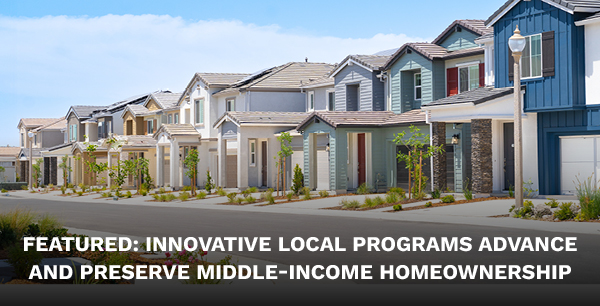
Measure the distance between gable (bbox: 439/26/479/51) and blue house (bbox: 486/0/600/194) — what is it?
497 centimetres

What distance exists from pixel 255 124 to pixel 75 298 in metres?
29.9

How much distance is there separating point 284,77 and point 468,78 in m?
15.9

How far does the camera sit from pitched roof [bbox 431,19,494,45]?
29.8 m

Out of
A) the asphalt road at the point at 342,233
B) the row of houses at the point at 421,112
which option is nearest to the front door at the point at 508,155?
the row of houses at the point at 421,112

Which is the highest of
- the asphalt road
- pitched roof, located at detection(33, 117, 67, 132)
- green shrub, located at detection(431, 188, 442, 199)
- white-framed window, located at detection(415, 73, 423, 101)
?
pitched roof, located at detection(33, 117, 67, 132)

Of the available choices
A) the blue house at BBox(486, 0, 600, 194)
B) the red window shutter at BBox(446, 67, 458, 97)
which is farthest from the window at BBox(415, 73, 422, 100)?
the blue house at BBox(486, 0, 600, 194)

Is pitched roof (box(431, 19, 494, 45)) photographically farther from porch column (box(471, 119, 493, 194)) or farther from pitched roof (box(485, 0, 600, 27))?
pitched roof (box(485, 0, 600, 27))

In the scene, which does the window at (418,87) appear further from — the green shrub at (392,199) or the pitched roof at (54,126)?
the pitched roof at (54,126)

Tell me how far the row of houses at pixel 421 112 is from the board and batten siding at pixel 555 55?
1.4 inches

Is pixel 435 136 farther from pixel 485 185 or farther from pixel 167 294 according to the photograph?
pixel 167 294

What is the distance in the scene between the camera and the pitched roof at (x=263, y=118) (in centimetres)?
3784

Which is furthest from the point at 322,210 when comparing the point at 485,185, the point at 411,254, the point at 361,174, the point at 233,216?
the point at 411,254

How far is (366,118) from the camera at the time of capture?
32.3 metres

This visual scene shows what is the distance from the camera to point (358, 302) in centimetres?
802
